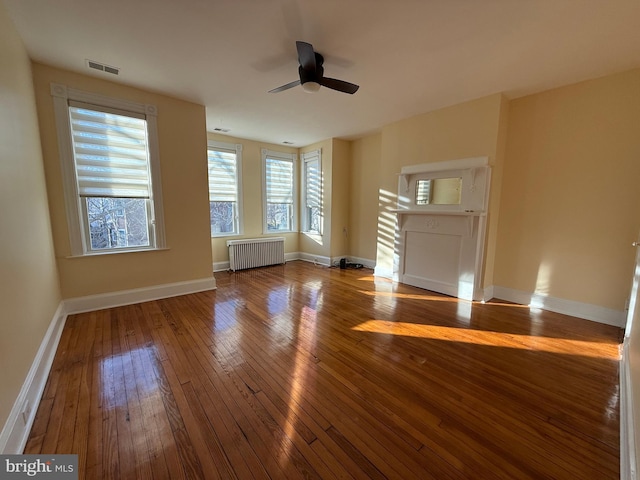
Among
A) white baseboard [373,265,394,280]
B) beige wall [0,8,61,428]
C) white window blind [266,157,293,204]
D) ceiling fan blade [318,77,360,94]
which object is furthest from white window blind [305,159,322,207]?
beige wall [0,8,61,428]

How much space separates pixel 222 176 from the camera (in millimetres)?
5168

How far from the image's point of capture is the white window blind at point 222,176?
16.5 ft

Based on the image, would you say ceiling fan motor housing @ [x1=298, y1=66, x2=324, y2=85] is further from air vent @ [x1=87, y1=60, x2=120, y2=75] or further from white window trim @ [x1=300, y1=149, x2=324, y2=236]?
white window trim @ [x1=300, y1=149, x2=324, y2=236]

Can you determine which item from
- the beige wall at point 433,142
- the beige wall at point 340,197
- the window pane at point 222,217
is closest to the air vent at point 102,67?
the window pane at point 222,217

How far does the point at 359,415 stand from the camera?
1.60 metres

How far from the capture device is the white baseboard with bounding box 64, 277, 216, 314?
10.1 ft

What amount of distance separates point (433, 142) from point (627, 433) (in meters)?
3.51

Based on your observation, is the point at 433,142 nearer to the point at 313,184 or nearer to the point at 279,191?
the point at 313,184

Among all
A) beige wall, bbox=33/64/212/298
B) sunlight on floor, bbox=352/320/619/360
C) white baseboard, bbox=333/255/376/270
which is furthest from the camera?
white baseboard, bbox=333/255/376/270

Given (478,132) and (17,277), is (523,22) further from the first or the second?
(17,277)

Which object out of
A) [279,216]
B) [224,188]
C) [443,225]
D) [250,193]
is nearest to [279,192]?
[279,216]

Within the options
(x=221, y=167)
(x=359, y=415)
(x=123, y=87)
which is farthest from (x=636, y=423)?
(x=221, y=167)

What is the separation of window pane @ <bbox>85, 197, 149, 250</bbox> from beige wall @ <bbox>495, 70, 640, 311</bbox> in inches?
195

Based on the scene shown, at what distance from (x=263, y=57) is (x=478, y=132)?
2811mm
